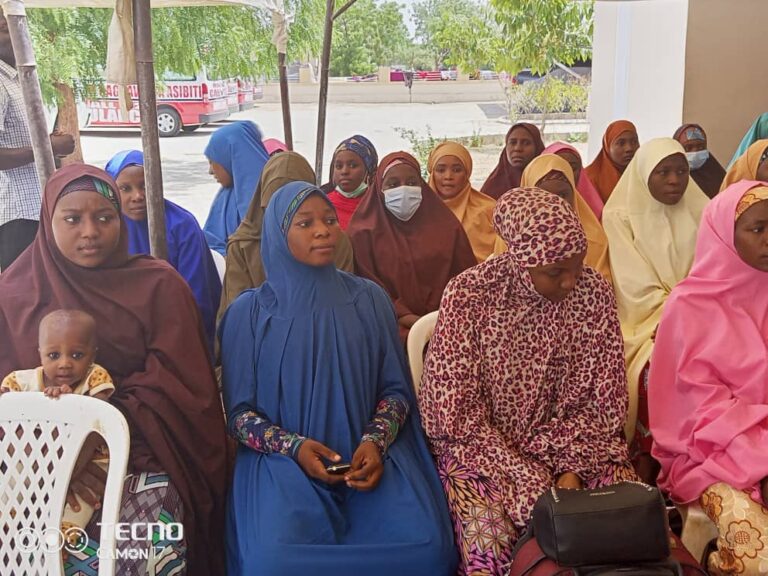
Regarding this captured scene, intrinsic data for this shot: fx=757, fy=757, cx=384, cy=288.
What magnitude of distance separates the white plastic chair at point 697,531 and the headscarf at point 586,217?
51.2 inches

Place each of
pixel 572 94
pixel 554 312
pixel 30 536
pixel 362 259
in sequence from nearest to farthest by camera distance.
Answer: pixel 30 536 → pixel 554 312 → pixel 362 259 → pixel 572 94

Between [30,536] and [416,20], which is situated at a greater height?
[416,20]

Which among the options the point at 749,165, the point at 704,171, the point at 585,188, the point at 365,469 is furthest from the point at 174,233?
the point at 704,171

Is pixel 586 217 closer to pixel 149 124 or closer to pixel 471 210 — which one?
pixel 471 210

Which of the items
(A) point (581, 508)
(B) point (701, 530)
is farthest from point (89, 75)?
(B) point (701, 530)

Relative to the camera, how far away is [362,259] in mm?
3117

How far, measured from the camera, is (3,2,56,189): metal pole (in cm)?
240

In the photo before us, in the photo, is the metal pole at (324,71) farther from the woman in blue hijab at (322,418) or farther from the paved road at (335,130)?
the woman in blue hijab at (322,418)

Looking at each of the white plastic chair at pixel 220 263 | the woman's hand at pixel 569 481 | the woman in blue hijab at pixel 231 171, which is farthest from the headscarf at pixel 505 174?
the woman's hand at pixel 569 481

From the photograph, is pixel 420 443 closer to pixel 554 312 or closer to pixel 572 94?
pixel 554 312

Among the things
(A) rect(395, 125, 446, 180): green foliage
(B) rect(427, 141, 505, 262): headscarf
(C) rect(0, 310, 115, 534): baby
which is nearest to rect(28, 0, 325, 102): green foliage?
(A) rect(395, 125, 446, 180): green foliage

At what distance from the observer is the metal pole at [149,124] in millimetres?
2359

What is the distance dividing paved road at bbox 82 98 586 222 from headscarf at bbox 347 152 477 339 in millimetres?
653

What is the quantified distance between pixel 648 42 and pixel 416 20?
1.82 meters
